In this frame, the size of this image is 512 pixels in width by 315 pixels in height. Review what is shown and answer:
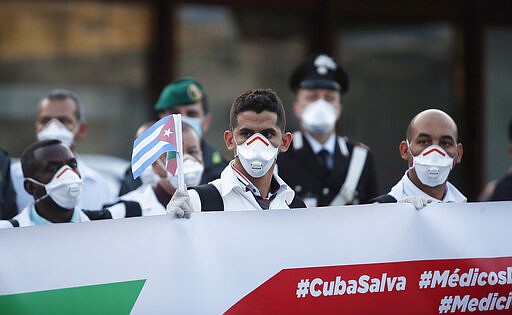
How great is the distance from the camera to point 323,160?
19.2 feet

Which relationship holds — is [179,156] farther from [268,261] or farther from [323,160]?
[323,160]

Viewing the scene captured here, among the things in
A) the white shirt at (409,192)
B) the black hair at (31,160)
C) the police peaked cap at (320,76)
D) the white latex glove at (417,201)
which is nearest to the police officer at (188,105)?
the police peaked cap at (320,76)

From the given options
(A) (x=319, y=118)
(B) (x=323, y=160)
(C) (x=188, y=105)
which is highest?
(C) (x=188, y=105)

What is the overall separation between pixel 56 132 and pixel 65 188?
Answer: 4.86 ft

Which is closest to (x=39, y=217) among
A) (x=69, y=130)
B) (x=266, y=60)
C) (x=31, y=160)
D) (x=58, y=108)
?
(x=31, y=160)

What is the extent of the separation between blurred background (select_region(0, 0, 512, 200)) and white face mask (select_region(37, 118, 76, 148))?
2846 mm

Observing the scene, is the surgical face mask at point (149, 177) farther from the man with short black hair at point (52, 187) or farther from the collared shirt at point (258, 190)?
the collared shirt at point (258, 190)

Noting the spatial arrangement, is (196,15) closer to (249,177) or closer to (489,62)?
(489,62)

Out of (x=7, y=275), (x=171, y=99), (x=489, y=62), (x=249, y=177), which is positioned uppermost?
(x=489, y=62)

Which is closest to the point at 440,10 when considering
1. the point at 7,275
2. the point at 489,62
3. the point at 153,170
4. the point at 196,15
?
the point at 489,62

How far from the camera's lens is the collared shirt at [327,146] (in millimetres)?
5855

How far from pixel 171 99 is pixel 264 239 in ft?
8.75

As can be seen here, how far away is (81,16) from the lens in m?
8.88

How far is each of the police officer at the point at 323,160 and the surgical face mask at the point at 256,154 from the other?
1.58 metres
